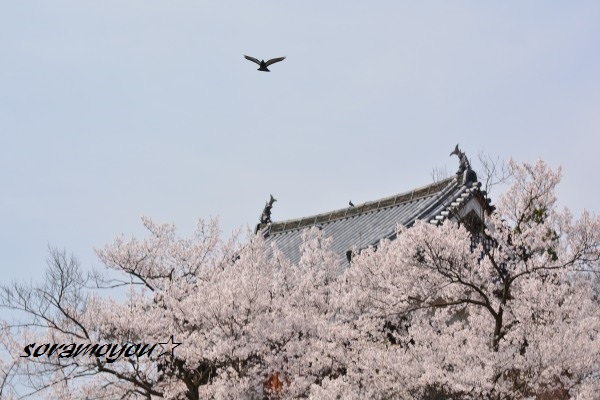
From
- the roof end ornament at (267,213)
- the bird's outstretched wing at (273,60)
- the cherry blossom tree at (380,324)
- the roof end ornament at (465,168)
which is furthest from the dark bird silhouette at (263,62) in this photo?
the roof end ornament at (267,213)

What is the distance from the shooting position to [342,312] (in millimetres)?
17125

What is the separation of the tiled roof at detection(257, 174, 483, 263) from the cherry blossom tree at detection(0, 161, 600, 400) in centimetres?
683

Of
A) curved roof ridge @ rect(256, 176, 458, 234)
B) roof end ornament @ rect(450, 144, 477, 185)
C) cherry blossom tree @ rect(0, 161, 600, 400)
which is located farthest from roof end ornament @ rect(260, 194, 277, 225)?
cherry blossom tree @ rect(0, 161, 600, 400)

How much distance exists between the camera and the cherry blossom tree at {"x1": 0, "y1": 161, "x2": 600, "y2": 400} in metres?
14.0

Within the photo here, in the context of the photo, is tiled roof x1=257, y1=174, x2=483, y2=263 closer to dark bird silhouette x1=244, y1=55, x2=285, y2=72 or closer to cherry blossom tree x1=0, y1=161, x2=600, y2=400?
cherry blossom tree x1=0, y1=161, x2=600, y2=400

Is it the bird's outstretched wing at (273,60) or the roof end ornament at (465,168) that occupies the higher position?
the roof end ornament at (465,168)

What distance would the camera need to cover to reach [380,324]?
16.9 metres

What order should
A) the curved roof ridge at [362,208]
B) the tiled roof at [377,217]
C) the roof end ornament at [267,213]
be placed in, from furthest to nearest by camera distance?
the roof end ornament at [267,213], the curved roof ridge at [362,208], the tiled roof at [377,217]

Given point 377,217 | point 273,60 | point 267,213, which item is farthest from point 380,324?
point 267,213

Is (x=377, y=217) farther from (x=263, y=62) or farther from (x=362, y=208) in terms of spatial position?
(x=263, y=62)

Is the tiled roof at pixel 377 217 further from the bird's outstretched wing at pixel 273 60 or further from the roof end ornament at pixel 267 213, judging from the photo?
the bird's outstretched wing at pixel 273 60

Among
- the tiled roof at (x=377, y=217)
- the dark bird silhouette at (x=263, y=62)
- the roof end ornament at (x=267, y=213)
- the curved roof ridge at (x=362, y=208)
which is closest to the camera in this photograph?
the dark bird silhouette at (x=263, y=62)

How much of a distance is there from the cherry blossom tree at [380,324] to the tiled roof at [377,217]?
6833mm

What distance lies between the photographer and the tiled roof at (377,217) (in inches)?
967
